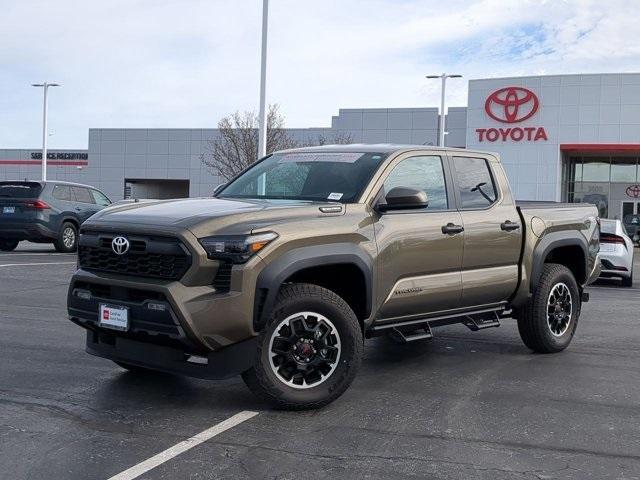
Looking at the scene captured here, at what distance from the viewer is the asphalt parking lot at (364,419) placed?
4129 millimetres

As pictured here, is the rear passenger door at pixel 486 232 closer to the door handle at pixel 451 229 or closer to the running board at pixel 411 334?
the door handle at pixel 451 229

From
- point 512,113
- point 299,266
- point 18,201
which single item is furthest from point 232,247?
point 512,113

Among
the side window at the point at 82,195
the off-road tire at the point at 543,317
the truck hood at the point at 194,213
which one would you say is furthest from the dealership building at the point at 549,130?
the truck hood at the point at 194,213

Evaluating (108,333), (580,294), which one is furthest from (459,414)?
(580,294)

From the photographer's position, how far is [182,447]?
4.37 metres

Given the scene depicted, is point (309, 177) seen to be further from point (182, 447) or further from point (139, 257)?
point (182, 447)

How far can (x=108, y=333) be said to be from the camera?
17.1 ft

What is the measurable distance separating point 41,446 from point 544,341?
15.2ft

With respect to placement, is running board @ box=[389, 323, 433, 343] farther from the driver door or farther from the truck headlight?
the truck headlight

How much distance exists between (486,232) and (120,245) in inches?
121

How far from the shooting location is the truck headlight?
4.77 meters

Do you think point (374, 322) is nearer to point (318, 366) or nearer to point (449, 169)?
point (318, 366)

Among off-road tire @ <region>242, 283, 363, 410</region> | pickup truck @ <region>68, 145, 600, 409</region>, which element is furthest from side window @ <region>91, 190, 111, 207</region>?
off-road tire @ <region>242, 283, 363, 410</region>

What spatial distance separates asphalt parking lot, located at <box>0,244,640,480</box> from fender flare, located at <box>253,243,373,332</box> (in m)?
0.73
